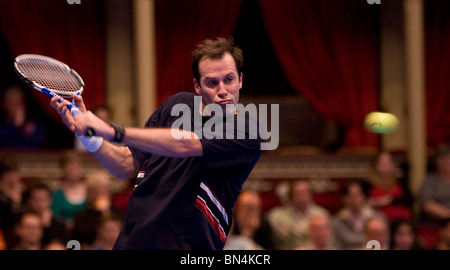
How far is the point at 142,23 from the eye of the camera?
764 centimetres

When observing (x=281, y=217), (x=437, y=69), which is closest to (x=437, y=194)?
(x=281, y=217)

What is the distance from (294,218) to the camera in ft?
20.6

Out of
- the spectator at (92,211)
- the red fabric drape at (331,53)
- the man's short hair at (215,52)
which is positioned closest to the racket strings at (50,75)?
the man's short hair at (215,52)

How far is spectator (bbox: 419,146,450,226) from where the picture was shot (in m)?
6.67

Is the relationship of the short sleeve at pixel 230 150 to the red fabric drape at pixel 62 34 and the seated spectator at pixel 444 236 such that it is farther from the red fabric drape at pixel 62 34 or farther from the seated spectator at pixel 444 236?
the red fabric drape at pixel 62 34

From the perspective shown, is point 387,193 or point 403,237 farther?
point 387,193

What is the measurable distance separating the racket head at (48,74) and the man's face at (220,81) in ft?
2.13

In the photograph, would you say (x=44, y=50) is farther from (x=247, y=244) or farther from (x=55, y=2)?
(x=247, y=244)

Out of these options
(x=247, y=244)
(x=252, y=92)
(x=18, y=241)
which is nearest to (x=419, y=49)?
(x=252, y=92)

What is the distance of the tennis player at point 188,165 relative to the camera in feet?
9.23

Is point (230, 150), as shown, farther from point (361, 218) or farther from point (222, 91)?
point (361, 218)

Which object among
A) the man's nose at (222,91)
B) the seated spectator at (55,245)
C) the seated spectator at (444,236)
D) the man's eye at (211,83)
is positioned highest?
the man's eye at (211,83)

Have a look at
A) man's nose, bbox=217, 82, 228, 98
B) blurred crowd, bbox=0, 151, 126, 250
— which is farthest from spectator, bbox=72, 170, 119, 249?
man's nose, bbox=217, 82, 228, 98

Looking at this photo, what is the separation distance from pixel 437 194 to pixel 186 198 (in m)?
4.41
